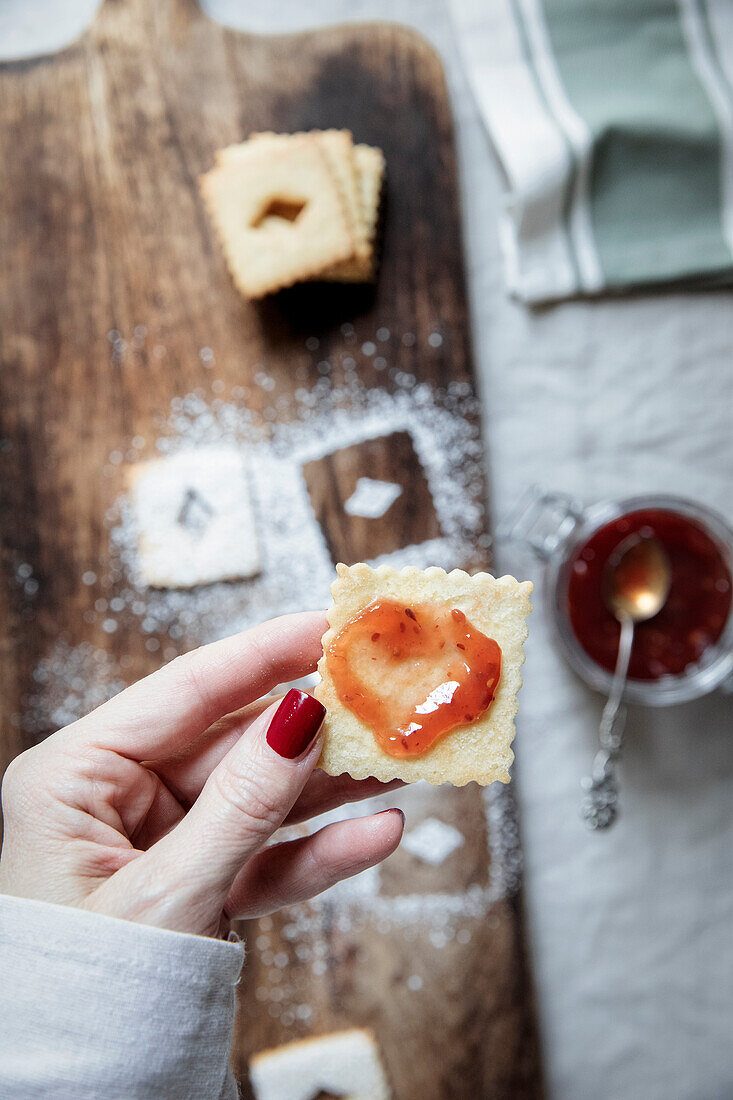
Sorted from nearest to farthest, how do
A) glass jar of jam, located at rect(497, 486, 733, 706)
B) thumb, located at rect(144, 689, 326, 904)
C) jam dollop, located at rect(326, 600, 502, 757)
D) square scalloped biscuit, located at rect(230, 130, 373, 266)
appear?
thumb, located at rect(144, 689, 326, 904) < jam dollop, located at rect(326, 600, 502, 757) < glass jar of jam, located at rect(497, 486, 733, 706) < square scalloped biscuit, located at rect(230, 130, 373, 266)

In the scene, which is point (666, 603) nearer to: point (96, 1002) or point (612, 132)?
point (612, 132)

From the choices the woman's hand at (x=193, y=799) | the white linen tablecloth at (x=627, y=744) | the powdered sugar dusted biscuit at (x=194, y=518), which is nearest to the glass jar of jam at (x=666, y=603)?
the white linen tablecloth at (x=627, y=744)

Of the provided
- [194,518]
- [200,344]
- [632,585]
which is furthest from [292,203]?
[632,585]

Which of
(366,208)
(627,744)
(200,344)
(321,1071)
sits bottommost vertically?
(321,1071)

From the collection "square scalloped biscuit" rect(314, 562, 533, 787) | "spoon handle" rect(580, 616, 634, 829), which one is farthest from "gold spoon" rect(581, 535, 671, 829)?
"square scalloped biscuit" rect(314, 562, 533, 787)

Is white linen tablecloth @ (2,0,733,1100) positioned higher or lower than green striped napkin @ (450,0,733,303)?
lower

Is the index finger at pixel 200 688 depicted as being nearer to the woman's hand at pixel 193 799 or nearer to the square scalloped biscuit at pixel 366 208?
the woman's hand at pixel 193 799

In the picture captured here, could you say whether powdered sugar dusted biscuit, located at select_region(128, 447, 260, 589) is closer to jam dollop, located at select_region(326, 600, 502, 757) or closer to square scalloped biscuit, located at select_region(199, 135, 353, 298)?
square scalloped biscuit, located at select_region(199, 135, 353, 298)
